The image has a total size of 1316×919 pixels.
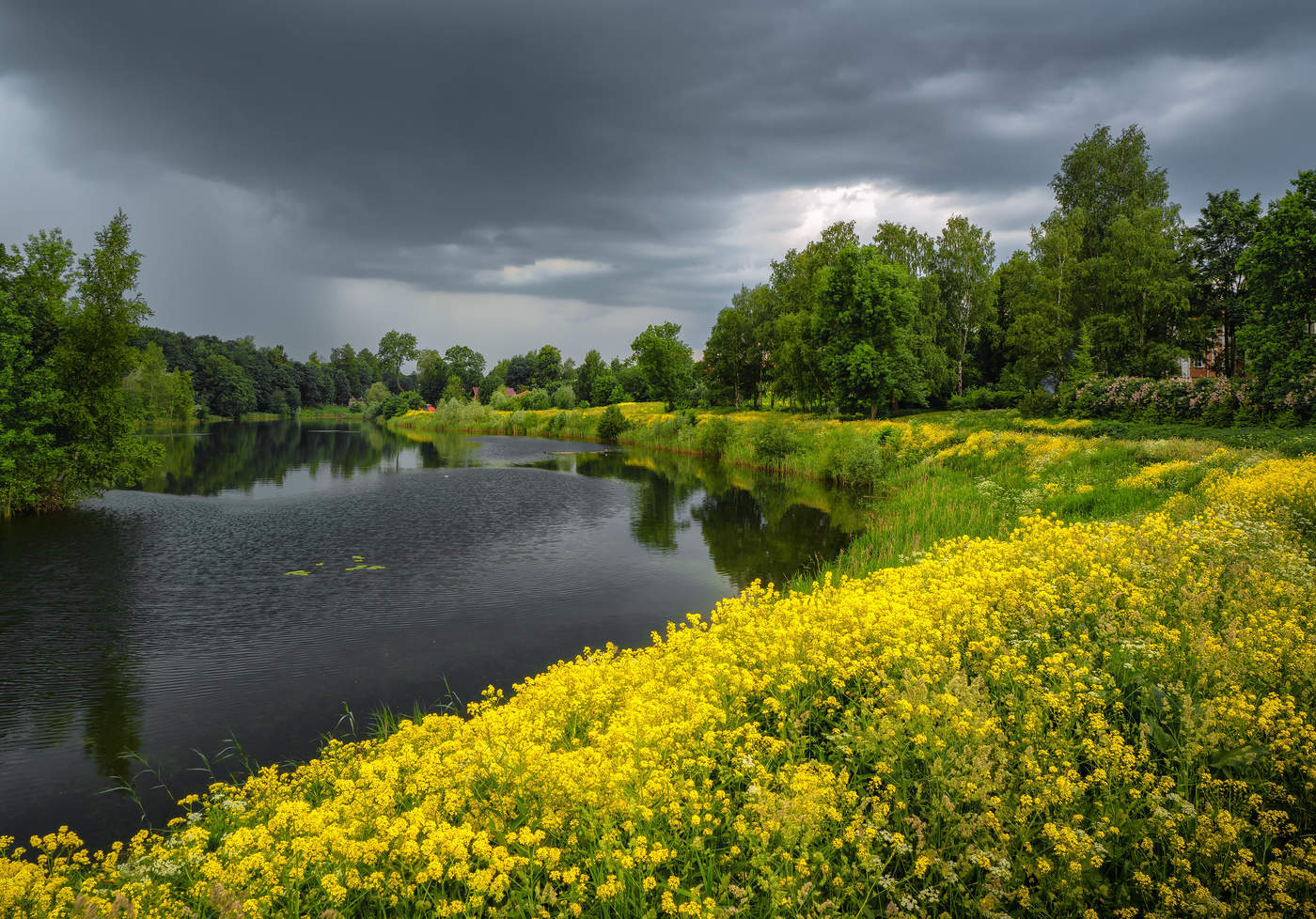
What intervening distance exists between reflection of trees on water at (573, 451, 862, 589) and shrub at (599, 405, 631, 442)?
78.2 feet

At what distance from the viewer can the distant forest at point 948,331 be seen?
73.7 feet

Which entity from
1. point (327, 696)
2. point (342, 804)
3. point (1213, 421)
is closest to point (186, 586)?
point (327, 696)

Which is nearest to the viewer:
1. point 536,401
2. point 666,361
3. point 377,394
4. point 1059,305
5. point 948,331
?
point 1059,305

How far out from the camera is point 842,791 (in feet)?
13.7

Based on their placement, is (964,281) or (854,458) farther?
(964,281)

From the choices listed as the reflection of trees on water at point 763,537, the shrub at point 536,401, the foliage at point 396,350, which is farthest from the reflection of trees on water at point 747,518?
the foliage at point 396,350

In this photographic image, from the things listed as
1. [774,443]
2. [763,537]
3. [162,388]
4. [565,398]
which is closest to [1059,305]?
A: [774,443]

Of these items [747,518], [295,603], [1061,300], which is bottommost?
[295,603]

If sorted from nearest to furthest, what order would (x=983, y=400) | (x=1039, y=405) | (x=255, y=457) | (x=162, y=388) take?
(x=1039, y=405) → (x=255, y=457) → (x=983, y=400) → (x=162, y=388)

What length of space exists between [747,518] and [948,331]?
36347 millimetres

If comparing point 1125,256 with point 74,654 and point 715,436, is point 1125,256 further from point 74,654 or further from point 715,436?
point 74,654

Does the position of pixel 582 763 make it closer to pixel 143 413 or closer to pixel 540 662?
pixel 540 662

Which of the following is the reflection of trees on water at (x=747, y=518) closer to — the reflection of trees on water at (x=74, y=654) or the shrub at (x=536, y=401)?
the reflection of trees on water at (x=74, y=654)

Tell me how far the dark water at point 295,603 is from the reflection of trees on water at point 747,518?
15cm
